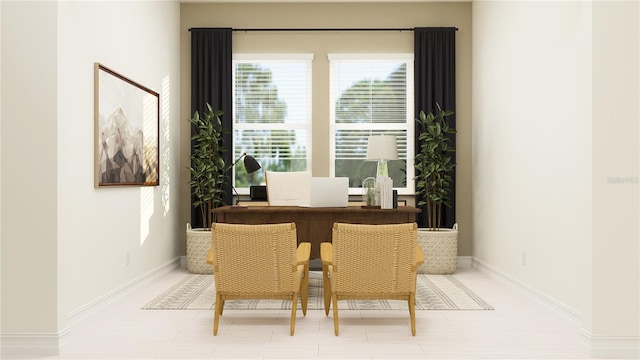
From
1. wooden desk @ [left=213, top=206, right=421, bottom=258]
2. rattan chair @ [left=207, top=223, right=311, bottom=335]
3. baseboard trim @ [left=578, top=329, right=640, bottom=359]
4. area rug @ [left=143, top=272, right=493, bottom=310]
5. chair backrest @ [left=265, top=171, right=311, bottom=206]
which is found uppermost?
chair backrest @ [left=265, top=171, right=311, bottom=206]

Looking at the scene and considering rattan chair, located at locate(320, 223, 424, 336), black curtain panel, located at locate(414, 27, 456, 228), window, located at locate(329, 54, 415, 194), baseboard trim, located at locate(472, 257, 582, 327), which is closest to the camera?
rattan chair, located at locate(320, 223, 424, 336)

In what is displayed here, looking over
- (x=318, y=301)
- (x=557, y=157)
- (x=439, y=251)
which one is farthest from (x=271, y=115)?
(x=557, y=157)

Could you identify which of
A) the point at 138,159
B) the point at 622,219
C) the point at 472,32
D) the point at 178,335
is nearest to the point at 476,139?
the point at 472,32

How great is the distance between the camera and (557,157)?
4223 millimetres

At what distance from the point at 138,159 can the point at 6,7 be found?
2.13 m

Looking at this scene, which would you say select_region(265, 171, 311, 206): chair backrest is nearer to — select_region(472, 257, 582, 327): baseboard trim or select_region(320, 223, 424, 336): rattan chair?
select_region(472, 257, 582, 327): baseboard trim

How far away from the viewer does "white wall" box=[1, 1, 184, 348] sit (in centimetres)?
324

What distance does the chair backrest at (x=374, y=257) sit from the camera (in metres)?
3.54

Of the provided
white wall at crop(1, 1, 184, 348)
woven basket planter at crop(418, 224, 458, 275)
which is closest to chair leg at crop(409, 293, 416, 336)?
white wall at crop(1, 1, 184, 348)

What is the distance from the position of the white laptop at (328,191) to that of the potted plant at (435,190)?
171cm

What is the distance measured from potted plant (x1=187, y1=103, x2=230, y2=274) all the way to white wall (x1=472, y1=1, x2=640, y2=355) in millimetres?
3103

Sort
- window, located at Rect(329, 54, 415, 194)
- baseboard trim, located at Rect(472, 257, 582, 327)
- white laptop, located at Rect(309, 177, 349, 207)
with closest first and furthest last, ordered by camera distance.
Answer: baseboard trim, located at Rect(472, 257, 582, 327) < white laptop, located at Rect(309, 177, 349, 207) < window, located at Rect(329, 54, 415, 194)

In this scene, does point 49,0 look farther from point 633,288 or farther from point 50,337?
point 633,288

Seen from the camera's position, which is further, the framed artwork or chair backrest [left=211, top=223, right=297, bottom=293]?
the framed artwork
